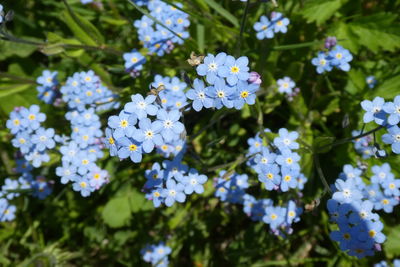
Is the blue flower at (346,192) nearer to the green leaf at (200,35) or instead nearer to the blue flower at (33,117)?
the green leaf at (200,35)

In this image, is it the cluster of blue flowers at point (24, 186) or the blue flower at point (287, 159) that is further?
the cluster of blue flowers at point (24, 186)

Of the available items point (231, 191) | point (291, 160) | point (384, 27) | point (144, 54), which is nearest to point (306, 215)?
point (231, 191)

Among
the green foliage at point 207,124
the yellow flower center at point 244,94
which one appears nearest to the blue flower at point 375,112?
the yellow flower center at point 244,94

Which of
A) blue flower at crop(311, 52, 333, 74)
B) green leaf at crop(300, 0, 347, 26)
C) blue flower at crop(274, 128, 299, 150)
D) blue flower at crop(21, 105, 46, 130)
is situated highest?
green leaf at crop(300, 0, 347, 26)

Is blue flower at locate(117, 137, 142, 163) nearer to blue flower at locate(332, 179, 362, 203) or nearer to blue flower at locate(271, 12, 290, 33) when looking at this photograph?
blue flower at locate(332, 179, 362, 203)

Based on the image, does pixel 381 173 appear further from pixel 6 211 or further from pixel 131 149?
pixel 6 211

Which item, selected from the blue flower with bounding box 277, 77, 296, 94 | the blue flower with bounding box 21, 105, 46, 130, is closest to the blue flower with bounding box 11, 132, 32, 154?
the blue flower with bounding box 21, 105, 46, 130

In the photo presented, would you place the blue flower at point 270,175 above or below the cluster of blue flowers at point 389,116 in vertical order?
below
